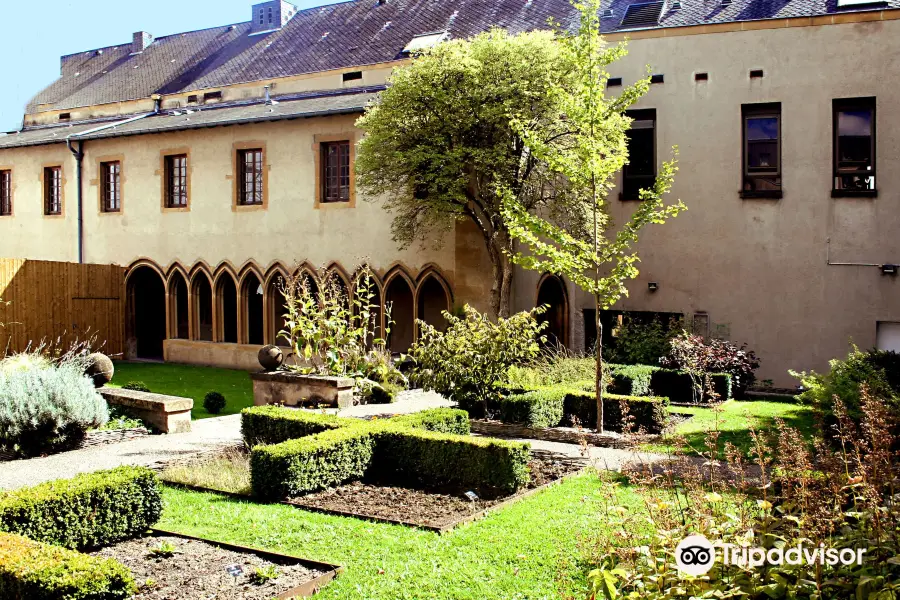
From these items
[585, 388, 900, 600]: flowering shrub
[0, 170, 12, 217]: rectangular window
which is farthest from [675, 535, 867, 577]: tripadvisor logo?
[0, 170, 12, 217]: rectangular window

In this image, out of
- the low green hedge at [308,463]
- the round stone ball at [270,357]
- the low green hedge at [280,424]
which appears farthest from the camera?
the round stone ball at [270,357]

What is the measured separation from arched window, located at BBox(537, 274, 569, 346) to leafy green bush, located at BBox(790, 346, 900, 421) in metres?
7.11

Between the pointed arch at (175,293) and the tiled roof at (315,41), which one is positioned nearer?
the tiled roof at (315,41)

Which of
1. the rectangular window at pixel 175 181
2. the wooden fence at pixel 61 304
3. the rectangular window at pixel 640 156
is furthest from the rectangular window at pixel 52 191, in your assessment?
the rectangular window at pixel 640 156

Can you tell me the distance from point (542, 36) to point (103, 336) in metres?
14.0

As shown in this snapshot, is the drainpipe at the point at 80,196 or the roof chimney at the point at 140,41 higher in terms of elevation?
the roof chimney at the point at 140,41

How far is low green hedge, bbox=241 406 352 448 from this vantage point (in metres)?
9.57

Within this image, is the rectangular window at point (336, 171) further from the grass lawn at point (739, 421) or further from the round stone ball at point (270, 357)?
the grass lawn at point (739, 421)

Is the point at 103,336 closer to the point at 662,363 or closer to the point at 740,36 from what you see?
the point at 662,363

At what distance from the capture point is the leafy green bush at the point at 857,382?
9.77 meters

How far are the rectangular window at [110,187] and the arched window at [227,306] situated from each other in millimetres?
3876

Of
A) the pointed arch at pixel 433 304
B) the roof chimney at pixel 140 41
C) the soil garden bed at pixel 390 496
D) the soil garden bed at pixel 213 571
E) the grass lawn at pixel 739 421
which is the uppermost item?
the roof chimney at pixel 140 41

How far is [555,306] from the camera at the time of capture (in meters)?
19.4

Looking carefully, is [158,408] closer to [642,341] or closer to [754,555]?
[754,555]
